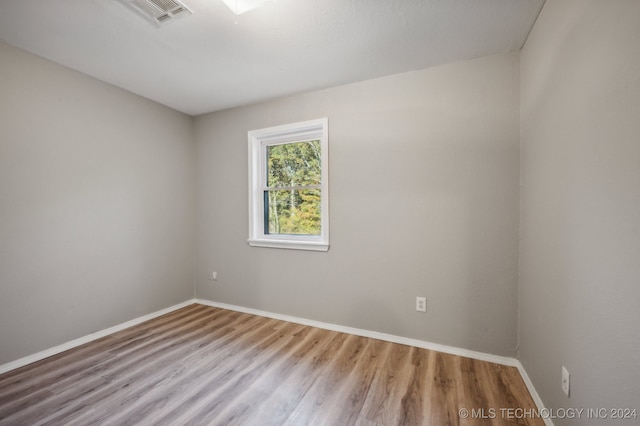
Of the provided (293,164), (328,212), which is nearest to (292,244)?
(328,212)

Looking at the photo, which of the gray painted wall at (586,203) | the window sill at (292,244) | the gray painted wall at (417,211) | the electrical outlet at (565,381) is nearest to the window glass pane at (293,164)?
the gray painted wall at (417,211)

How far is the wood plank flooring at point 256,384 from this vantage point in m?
1.46

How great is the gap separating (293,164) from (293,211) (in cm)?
56

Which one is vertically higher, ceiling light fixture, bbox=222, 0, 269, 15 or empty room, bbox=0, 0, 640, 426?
ceiling light fixture, bbox=222, 0, 269, 15

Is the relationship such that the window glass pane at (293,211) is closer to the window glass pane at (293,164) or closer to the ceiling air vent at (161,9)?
the window glass pane at (293,164)

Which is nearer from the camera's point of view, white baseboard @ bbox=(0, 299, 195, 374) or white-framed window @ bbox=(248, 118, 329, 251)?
white baseboard @ bbox=(0, 299, 195, 374)

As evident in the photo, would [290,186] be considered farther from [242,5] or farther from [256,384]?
[256,384]

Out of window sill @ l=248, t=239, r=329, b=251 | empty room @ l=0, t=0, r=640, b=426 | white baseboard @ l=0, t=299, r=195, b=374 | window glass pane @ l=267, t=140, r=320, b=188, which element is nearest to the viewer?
empty room @ l=0, t=0, r=640, b=426

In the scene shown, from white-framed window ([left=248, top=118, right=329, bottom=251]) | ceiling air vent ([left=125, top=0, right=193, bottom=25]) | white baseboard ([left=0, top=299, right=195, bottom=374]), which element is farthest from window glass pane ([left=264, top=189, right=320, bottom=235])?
ceiling air vent ([left=125, top=0, right=193, bottom=25])

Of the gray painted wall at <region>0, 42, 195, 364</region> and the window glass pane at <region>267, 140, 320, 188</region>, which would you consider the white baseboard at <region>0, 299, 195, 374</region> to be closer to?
the gray painted wall at <region>0, 42, 195, 364</region>

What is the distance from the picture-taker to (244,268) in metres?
3.08

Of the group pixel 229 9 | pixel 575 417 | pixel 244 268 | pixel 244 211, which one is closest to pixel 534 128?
pixel 575 417

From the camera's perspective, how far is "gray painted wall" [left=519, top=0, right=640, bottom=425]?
33.2 inches

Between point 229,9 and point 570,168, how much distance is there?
2.09 m
